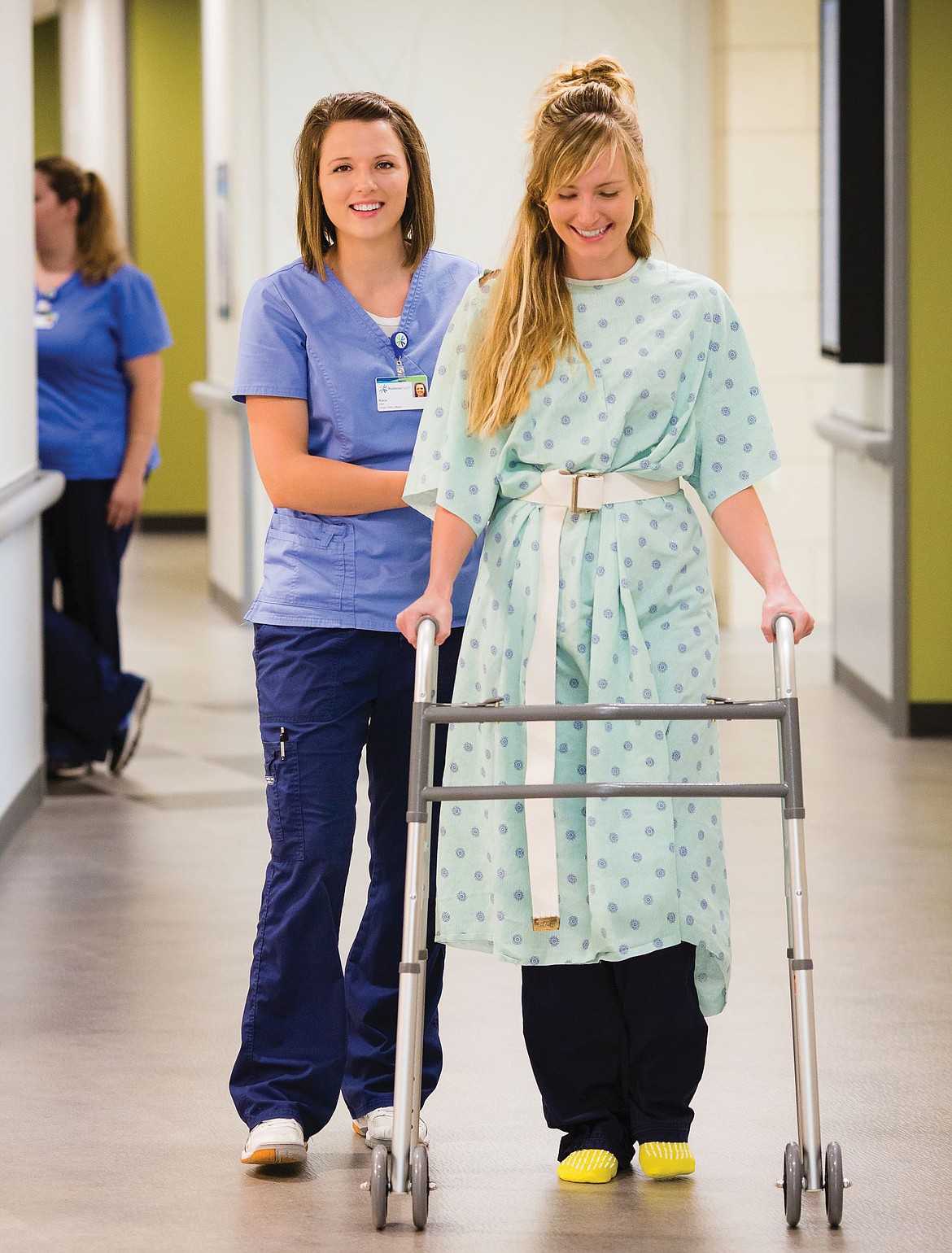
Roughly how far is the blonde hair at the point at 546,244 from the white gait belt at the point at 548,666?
0.14 meters

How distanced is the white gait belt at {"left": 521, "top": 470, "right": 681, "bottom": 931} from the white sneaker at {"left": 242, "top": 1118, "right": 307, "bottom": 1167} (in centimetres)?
49

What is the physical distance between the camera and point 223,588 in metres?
9.83

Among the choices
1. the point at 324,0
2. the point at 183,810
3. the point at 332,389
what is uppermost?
the point at 324,0

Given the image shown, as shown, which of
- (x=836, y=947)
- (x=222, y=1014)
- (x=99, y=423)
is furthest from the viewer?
(x=99, y=423)

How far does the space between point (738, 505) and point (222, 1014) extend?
1.51 meters

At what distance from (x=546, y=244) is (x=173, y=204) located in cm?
1155

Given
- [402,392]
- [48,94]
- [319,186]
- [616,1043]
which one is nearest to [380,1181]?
[616,1043]

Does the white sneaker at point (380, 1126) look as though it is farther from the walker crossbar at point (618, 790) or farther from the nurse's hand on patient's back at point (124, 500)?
the nurse's hand on patient's back at point (124, 500)

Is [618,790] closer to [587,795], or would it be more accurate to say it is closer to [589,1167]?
[587,795]

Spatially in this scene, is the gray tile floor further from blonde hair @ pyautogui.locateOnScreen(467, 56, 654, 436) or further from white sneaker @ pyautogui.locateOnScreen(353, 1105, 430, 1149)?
blonde hair @ pyautogui.locateOnScreen(467, 56, 654, 436)

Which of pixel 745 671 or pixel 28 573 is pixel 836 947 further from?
pixel 745 671

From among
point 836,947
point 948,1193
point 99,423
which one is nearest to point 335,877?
point 948,1193

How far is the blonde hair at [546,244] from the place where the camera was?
8.56ft

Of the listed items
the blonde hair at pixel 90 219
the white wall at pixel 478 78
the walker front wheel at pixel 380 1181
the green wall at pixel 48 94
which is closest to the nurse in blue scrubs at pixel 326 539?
the walker front wheel at pixel 380 1181
